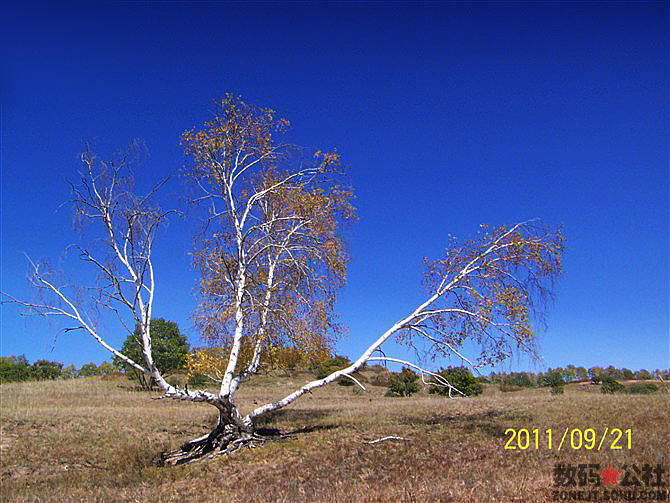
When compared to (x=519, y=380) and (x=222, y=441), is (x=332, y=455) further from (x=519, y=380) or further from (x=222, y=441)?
(x=519, y=380)

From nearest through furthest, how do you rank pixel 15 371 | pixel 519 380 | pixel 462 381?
pixel 462 381 → pixel 519 380 → pixel 15 371

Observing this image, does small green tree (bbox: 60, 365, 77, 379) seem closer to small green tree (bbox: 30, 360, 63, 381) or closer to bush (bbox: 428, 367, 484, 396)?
small green tree (bbox: 30, 360, 63, 381)

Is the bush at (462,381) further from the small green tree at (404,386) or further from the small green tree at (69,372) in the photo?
the small green tree at (69,372)

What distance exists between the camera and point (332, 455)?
14031 mm

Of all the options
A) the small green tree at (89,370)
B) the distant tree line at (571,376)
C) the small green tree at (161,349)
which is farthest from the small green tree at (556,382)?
the small green tree at (89,370)

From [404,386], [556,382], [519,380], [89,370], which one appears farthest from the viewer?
[89,370]

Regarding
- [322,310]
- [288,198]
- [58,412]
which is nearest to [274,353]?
[322,310]

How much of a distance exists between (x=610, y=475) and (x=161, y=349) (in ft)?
138

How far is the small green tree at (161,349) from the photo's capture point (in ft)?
150

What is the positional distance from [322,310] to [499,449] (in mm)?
→ 7015

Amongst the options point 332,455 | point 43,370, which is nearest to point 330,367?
point 332,455

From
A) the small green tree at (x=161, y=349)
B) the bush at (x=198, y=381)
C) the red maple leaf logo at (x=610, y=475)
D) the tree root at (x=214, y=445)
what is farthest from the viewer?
the bush at (x=198, y=381)

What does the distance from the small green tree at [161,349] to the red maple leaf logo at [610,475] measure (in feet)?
129
